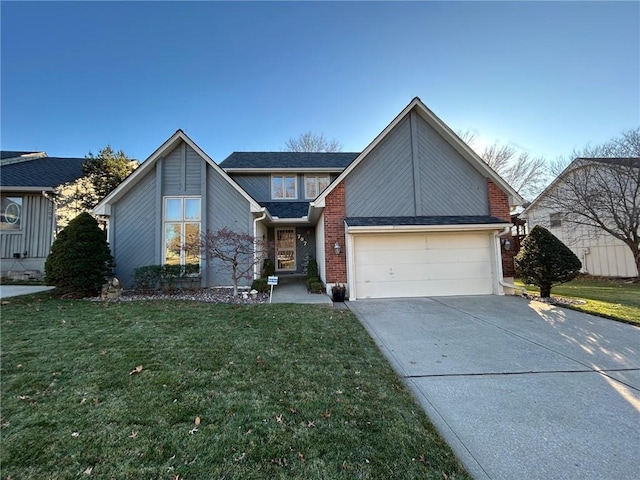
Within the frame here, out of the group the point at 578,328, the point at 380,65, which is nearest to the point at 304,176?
the point at 380,65

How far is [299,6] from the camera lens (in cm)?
948

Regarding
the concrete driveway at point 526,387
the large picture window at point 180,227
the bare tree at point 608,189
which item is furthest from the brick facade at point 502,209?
the large picture window at point 180,227

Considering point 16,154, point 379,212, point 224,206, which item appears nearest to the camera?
point 379,212

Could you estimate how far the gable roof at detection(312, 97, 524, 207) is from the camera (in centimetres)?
976

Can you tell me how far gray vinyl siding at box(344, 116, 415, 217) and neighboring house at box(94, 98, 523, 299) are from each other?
36 mm

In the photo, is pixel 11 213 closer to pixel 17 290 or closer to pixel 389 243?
pixel 17 290

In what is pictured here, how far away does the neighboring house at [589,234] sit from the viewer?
A: 14.9 m

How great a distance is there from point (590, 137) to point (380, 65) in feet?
45.1

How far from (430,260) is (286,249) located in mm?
8306

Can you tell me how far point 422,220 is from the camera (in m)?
9.52

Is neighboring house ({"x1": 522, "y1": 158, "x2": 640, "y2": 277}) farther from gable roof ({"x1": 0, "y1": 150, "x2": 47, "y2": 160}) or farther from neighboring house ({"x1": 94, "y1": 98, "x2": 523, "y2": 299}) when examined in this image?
gable roof ({"x1": 0, "y1": 150, "x2": 47, "y2": 160})

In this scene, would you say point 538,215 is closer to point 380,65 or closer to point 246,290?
point 380,65

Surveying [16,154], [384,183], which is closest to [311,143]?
[384,183]

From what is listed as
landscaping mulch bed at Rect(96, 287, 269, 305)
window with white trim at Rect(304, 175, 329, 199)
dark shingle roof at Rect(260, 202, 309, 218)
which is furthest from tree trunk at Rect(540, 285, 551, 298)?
window with white trim at Rect(304, 175, 329, 199)
